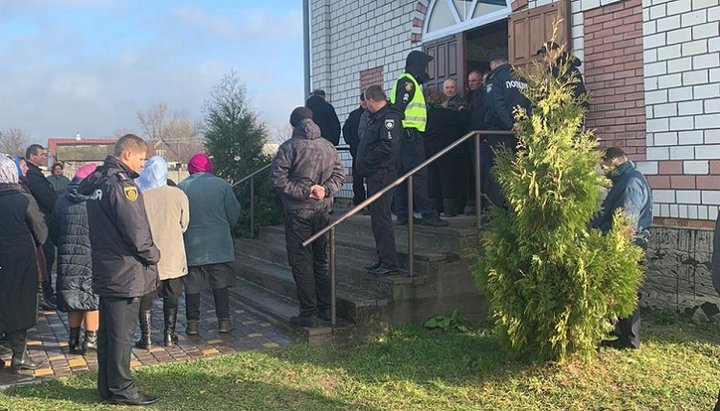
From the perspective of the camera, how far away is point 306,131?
5926 mm

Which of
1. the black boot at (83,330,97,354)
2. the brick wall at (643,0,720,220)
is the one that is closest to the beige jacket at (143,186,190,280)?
the black boot at (83,330,97,354)

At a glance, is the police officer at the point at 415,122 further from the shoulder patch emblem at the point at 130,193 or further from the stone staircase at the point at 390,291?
the shoulder patch emblem at the point at 130,193

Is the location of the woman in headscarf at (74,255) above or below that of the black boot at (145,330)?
above

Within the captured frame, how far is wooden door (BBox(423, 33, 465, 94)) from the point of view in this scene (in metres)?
9.33

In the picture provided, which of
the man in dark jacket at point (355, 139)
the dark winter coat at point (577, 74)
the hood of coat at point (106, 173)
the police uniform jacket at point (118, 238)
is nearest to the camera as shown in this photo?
the police uniform jacket at point (118, 238)

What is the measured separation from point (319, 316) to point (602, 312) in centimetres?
245

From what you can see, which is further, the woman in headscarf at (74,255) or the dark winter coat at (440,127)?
the dark winter coat at (440,127)

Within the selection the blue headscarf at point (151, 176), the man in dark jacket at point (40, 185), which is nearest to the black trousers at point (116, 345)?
the blue headscarf at point (151, 176)

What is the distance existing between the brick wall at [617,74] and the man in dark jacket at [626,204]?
3.97 feet

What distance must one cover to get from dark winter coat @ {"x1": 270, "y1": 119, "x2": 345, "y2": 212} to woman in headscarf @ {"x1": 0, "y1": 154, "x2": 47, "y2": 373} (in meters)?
1.96

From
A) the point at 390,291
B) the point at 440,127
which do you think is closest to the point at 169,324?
the point at 390,291

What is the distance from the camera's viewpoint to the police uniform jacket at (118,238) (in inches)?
173

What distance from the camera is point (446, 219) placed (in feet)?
25.0

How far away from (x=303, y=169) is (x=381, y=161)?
2.66ft
